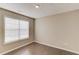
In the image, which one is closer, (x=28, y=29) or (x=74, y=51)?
(x=74, y=51)

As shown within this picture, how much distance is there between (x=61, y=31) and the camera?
12.0 ft

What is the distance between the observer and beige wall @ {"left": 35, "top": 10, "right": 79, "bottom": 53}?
3.14 meters

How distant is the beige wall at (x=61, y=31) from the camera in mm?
3141

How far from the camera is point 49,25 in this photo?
4.12 meters

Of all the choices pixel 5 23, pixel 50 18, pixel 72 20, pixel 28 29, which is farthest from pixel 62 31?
pixel 5 23

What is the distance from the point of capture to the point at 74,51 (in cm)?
311

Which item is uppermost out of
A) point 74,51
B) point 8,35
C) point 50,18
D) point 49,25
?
point 50,18

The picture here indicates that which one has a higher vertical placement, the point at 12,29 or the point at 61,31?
the point at 12,29

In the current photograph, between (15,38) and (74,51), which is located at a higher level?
(15,38)

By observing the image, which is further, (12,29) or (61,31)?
(61,31)

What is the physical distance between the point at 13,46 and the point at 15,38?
336 mm
